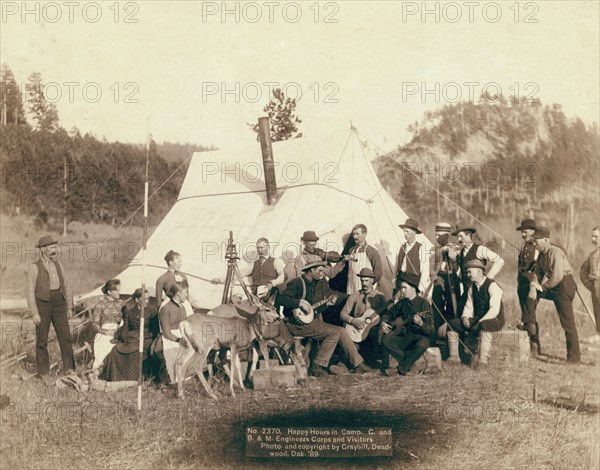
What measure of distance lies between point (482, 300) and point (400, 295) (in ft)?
3.13

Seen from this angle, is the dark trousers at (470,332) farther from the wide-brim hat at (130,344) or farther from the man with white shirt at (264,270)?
the wide-brim hat at (130,344)

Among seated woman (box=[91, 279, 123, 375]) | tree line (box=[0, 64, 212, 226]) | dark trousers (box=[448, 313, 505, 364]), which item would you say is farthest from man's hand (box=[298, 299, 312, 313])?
tree line (box=[0, 64, 212, 226])

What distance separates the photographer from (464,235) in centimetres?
826

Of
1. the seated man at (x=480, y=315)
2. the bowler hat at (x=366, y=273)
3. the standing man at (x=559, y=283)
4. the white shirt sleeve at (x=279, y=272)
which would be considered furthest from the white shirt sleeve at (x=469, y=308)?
the white shirt sleeve at (x=279, y=272)

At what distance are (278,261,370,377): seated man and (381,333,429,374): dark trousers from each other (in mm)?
355

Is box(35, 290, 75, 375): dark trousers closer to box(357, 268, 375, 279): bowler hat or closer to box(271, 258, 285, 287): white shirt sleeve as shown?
box(271, 258, 285, 287): white shirt sleeve

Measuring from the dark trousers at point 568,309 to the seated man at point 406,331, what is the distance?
1.65 m

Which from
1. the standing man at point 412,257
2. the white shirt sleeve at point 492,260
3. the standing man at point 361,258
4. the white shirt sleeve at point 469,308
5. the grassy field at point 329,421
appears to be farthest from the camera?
the standing man at point 412,257

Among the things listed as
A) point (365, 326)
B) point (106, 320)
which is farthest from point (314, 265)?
point (106, 320)

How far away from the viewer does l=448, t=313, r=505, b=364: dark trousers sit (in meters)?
7.95

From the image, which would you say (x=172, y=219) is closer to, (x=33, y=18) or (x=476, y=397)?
(x=33, y=18)

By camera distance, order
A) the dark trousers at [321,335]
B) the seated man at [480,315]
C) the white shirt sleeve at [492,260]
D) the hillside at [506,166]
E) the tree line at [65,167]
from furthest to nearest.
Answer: the hillside at [506,166] < the tree line at [65,167] < the white shirt sleeve at [492,260] < the seated man at [480,315] < the dark trousers at [321,335]
